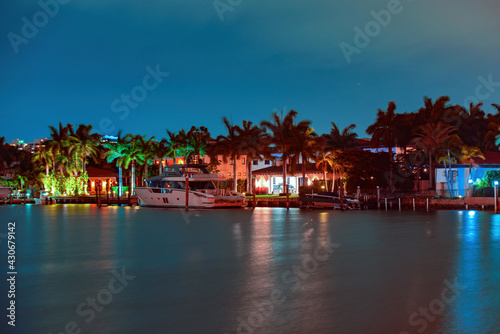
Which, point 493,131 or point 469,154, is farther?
point 493,131

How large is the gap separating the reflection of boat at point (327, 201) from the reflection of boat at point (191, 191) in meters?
7.09

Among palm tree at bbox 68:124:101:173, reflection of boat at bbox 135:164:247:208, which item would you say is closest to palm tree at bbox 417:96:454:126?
reflection of boat at bbox 135:164:247:208

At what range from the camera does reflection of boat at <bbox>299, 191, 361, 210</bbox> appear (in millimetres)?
56875

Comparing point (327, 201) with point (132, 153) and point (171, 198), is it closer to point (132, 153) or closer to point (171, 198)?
point (171, 198)

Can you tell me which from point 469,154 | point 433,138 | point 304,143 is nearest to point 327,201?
point 304,143

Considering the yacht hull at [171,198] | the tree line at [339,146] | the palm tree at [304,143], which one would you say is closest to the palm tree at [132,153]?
the tree line at [339,146]

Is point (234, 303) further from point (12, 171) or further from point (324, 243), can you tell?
point (12, 171)
